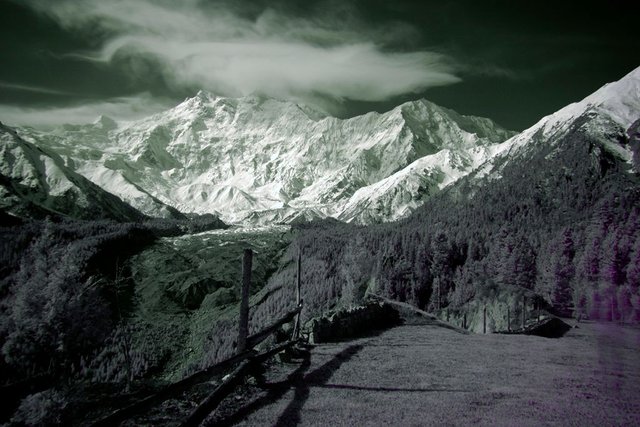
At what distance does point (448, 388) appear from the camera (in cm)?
1545

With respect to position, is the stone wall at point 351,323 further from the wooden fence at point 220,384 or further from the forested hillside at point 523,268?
the forested hillside at point 523,268

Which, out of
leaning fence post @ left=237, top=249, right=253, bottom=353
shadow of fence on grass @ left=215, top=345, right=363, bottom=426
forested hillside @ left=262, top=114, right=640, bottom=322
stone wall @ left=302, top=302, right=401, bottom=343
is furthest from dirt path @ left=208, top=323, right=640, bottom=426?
forested hillside @ left=262, top=114, right=640, bottom=322

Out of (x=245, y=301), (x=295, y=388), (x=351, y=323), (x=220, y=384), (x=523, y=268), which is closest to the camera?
(x=220, y=384)

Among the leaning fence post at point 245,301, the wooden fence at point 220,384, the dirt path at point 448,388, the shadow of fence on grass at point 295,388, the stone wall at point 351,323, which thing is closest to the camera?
the wooden fence at point 220,384

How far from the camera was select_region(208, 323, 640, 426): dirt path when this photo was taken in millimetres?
12547

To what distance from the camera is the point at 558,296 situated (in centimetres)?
7700

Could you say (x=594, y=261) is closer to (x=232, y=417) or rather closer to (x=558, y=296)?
(x=558, y=296)

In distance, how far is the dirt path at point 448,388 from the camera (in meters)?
12.5

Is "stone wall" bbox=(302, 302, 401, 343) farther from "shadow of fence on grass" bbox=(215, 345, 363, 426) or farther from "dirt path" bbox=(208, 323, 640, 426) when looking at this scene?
"shadow of fence on grass" bbox=(215, 345, 363, 426)

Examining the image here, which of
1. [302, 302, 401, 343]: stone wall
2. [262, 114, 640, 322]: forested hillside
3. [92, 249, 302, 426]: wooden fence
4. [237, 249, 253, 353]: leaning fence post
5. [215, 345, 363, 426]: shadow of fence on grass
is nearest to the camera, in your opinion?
[92, 249, 302, 426]: wooden fence

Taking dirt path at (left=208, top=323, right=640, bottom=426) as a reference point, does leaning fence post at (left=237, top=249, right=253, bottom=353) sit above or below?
above

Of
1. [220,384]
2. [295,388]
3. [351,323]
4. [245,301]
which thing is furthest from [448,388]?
[351,323]

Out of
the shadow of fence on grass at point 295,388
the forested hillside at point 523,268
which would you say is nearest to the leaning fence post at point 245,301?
the shadow of fence on grass at point 295,388

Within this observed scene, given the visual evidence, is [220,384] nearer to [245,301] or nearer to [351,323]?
[245,301]
